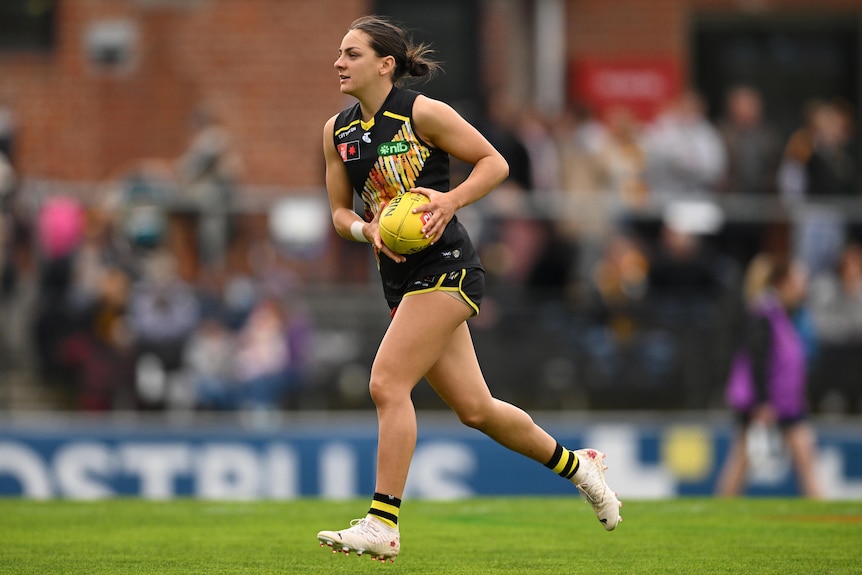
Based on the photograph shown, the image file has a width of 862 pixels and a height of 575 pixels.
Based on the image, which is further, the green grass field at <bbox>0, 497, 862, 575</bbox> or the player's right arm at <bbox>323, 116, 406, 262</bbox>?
the player's right arm at <bbox>323, 116, 406, 262</bbox>

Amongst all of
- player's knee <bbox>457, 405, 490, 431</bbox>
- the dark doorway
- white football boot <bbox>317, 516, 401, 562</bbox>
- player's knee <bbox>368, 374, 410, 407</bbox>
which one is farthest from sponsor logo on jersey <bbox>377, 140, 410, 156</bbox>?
the dark doorway

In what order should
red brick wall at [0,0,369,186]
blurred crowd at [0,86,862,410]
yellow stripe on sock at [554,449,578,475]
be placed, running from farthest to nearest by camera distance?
red brick wall at [0,0,369,186], blurred crowd at [0,86,862,410], yellow stripe on sock at [554,449,578,475]

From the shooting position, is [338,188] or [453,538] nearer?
[338,188]

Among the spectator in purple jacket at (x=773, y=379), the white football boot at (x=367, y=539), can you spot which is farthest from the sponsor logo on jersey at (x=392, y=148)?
the spectator in purple jacket at (x=773, y=379)

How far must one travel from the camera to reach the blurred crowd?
14.0m

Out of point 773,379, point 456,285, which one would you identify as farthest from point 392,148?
point 773,379

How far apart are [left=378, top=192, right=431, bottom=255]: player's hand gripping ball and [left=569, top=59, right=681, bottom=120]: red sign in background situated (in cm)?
1225

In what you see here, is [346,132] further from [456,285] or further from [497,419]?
[497,419]

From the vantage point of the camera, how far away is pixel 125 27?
18.1 meters

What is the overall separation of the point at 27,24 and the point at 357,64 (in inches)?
490

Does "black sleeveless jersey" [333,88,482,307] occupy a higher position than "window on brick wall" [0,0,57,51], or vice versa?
"window on brick wall" [0,0,57,51]

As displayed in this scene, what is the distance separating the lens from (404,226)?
6.56 meters

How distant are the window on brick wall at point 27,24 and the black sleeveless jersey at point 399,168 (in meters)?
12.2

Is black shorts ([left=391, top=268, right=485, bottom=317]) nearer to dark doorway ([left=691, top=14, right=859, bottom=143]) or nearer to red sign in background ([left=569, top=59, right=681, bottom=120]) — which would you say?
red sign in background ([left=569, top=59, right=681, bottom=120])
